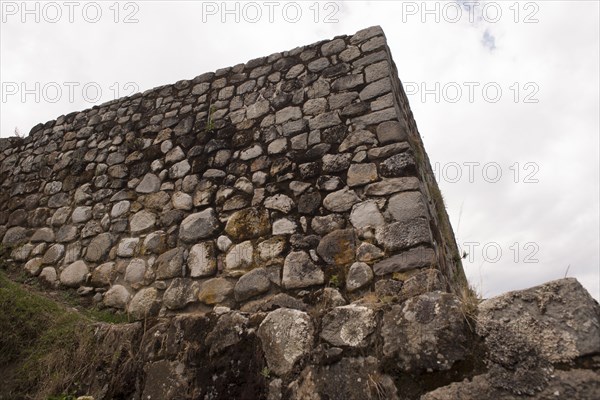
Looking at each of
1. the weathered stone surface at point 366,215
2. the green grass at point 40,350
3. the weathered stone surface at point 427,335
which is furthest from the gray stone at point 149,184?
the weathered stone surface at point 427,335

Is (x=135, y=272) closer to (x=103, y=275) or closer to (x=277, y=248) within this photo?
(x=103, y=275)

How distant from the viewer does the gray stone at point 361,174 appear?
11.3 feet

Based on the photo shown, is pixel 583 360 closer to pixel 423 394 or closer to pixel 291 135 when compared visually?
pixel 423 394

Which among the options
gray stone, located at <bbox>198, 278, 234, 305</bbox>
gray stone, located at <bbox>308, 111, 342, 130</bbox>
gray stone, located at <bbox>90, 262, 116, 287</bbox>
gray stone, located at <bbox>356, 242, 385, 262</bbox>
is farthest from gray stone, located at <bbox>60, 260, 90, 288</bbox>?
gray stone, located at <bbox>356, 242, 385, 262</bbox>

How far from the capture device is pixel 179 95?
4.91 meters

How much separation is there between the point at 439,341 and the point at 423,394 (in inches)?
7.9

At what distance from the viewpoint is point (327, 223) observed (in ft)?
11.2

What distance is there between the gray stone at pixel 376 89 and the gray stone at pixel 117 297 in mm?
2815

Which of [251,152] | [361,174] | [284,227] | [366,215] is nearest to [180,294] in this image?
[284,227]

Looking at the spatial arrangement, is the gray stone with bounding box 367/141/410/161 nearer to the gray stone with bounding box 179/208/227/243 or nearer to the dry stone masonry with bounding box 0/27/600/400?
the dry stone masonry with bounding box 0/27/600/400

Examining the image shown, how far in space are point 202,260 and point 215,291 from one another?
330 millimetres

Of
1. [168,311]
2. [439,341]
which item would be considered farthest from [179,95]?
[439,341]

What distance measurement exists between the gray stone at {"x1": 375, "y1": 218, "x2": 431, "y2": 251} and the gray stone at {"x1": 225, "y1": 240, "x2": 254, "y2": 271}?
108 centimetres

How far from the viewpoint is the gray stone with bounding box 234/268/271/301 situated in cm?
338
